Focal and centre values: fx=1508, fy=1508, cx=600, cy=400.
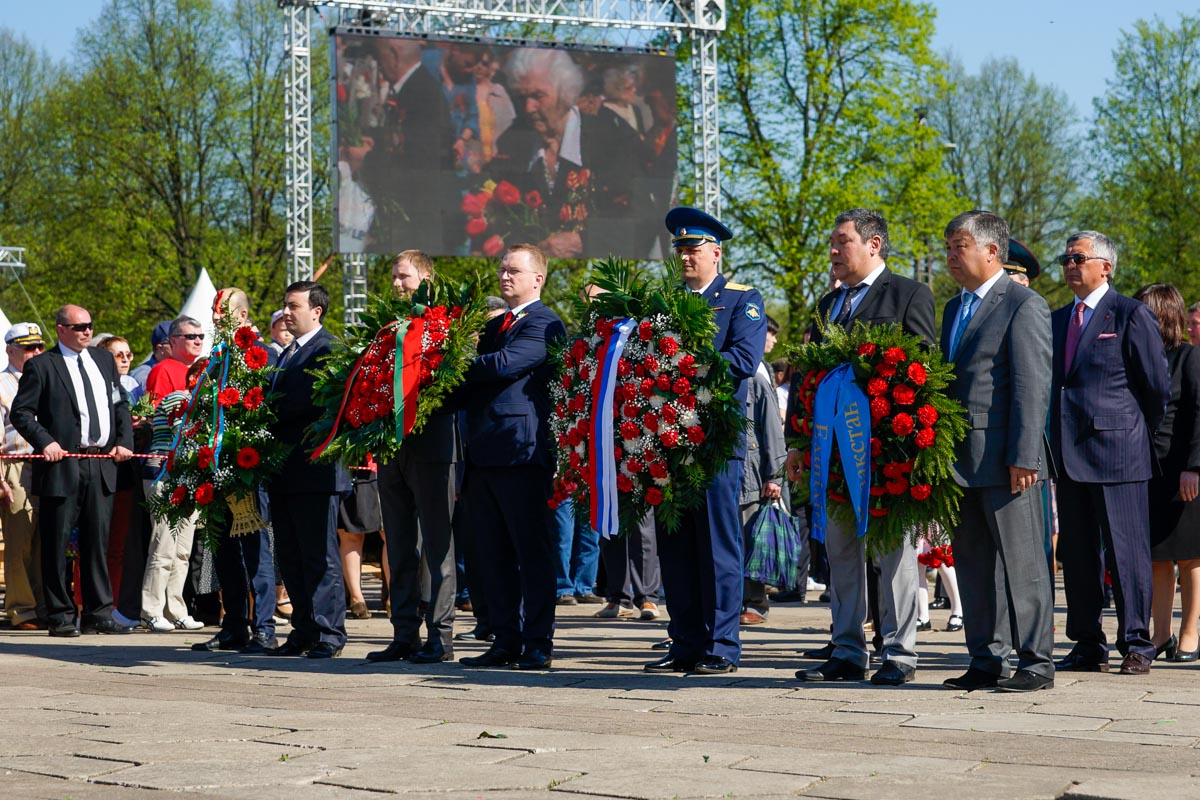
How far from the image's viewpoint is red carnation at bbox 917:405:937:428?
632cm

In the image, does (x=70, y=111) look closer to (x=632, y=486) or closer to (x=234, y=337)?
(x=234, y=337)

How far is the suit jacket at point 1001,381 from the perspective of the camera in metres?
6.38

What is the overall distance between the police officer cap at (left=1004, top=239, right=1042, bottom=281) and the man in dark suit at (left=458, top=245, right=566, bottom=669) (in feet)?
8.29

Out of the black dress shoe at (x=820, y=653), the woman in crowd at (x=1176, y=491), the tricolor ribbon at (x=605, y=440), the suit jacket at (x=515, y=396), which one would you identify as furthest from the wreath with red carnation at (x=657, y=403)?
the woman in crowd at (x=1176, y=491)

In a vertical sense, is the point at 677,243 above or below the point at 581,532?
above

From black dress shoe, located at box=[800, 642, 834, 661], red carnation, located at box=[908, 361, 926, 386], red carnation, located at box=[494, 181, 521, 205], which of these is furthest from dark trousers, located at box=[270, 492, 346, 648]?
red carnation, located at box=[494, 181, 521, 205]

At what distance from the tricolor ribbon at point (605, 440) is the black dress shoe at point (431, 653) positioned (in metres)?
1.26

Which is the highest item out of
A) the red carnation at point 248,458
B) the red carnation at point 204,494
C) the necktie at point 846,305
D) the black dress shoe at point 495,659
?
the necktie at point 846,305

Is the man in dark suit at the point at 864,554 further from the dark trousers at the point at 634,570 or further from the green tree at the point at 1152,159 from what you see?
the green tree at the point at 1152,159

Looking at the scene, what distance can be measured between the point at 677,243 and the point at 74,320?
4877 mm

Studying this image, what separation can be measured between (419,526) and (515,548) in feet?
2.41

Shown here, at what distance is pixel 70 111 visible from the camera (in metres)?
35.8

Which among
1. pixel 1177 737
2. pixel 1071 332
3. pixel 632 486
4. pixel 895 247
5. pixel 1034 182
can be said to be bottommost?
pixel 1177 737

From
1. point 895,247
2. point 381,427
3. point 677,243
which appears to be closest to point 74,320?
point 381,427
